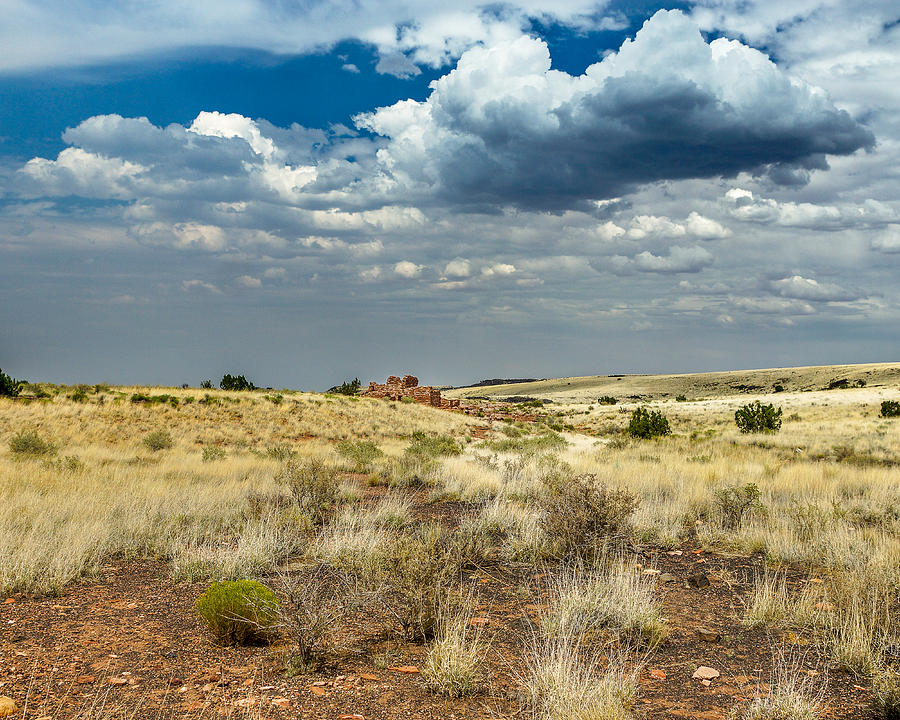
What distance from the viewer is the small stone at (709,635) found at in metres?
5.46

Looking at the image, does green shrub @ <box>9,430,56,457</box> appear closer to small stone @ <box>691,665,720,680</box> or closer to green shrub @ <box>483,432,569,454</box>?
green shrub @ <box>483,432,569,454</box>

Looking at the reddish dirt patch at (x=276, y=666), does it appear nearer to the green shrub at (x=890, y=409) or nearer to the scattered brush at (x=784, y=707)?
the scattered brush at (x=784, y=707)

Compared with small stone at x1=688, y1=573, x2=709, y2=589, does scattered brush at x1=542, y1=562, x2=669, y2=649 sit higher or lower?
higher

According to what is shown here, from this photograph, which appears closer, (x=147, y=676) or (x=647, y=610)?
(x=147, y=676)

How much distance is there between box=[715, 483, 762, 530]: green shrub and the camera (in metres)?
9.93

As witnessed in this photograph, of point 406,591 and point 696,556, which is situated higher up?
point 406,591

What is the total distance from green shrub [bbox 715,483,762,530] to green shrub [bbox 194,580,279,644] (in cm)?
733

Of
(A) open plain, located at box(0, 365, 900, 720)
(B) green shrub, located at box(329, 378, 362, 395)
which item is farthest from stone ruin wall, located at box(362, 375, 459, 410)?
(A) open plain, located at box(0, 365, 900, 720)

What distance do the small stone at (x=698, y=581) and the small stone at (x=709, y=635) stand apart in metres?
1.49

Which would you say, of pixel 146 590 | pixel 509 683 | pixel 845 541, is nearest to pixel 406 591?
pixel 509 683

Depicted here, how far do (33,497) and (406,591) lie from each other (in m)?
7.13

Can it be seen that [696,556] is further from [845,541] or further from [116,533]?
[116,533]

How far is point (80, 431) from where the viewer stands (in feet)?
80.3

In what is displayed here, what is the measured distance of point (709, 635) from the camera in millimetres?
5500
